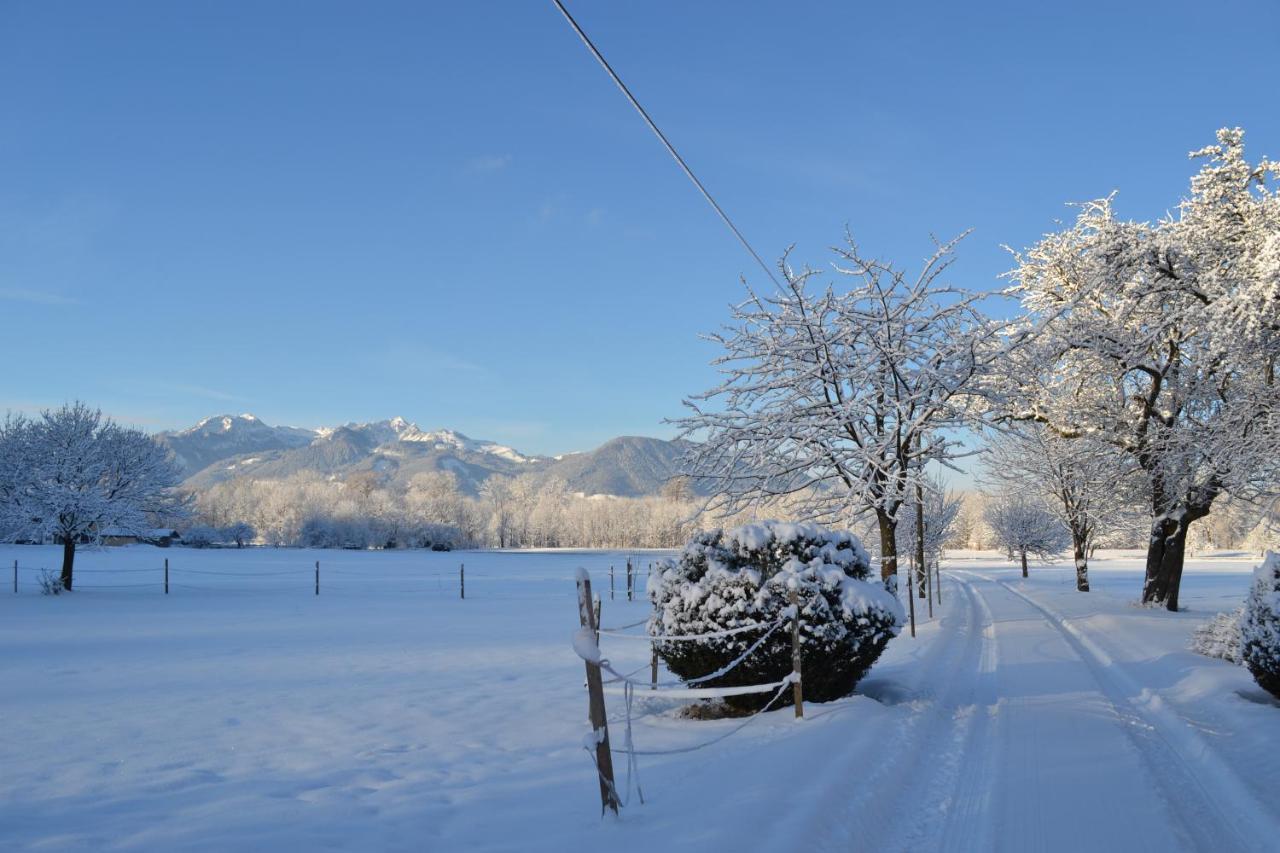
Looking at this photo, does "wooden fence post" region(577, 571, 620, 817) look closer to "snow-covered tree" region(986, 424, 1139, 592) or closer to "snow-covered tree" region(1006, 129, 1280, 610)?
"snow-covered tree" region(1006, 129, 1280, 610)

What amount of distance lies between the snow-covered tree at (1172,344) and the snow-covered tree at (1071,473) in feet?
1.89

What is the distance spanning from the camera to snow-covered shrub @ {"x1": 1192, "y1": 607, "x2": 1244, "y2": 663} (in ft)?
38.2

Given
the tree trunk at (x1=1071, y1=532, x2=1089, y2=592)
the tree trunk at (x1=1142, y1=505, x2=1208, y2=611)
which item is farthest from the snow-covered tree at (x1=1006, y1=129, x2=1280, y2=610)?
the tree trunk at (x1=1071, y1=532, x2=1089, y2=592)

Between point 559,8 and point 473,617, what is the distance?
58.6 ft

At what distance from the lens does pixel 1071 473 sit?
886 inches

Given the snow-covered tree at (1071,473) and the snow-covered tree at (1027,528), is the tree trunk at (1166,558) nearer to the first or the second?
the snow-covered tree at (1071,473)

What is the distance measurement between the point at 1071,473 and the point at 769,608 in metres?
18.1

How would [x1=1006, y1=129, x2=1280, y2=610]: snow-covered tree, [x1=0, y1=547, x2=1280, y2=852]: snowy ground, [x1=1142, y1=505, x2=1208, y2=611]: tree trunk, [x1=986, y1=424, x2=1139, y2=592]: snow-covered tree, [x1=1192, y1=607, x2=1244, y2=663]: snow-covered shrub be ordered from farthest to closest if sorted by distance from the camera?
[x1=1142, y1=505, x2=1208, y2=611]: tree trunk → [x1=986, y1=424, x2=1139, y2=592]: snow-covered tree → [x1=1006, y1=129, x2=1280, y2=610]: snow-covered tree → [x1=1192, y1=607, x2=1244, y2=663]: snow-covered shrub → [x1=0, y1=547, x2=1280, y2=852]: snowy ground

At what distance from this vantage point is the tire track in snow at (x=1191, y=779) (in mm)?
4902

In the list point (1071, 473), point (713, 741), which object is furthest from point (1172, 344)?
point (713, 741)

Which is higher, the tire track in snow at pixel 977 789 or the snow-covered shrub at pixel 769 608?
the snow-covered shrub at pixel 769 608

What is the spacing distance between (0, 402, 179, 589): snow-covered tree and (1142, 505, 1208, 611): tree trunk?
33000 millimetres

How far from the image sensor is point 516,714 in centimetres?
873

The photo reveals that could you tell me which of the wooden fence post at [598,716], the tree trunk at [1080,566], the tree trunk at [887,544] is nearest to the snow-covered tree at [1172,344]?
the tree trunk at [887,544]
